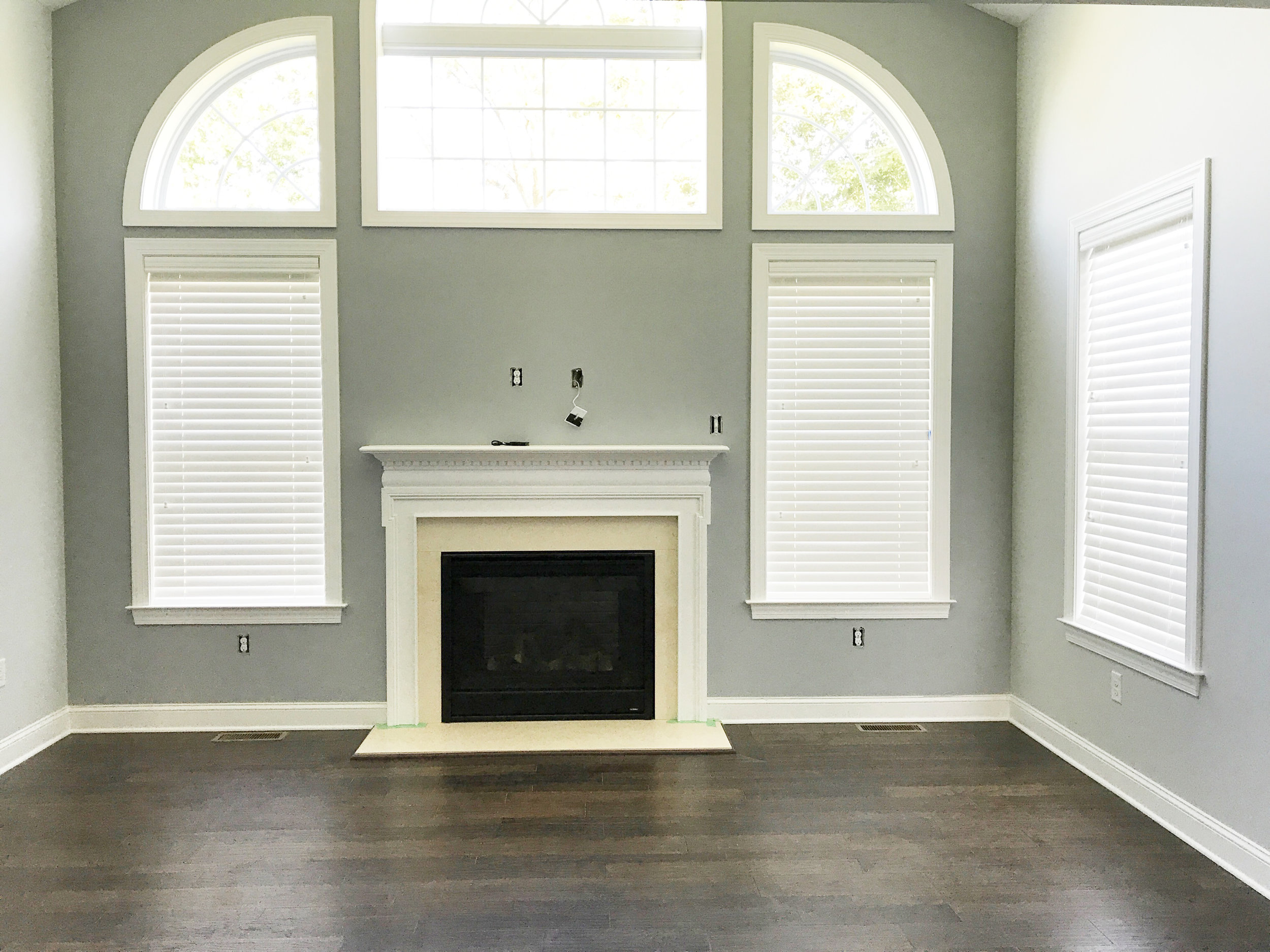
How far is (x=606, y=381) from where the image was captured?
4.02m

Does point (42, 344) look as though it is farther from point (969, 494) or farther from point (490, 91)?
point (969, 494)

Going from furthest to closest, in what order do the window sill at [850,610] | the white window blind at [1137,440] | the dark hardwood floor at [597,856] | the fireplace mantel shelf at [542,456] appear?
the window sill at [850,610], the fireplace mantel shelf at [542,456], the white window blind at [1137,440], the dark hardwood floor at [597,856]

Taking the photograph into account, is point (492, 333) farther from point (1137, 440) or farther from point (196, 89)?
point (1137, 440)

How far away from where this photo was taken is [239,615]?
3979mm

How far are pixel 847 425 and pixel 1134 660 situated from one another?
5.37 ft

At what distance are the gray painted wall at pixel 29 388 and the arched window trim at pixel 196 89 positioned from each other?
408 mm

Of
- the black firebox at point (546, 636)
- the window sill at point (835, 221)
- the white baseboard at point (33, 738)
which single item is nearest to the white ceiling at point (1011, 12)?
the window sill at point (835, 221)

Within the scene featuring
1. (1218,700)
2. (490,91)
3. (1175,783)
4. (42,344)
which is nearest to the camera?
(1218,700)

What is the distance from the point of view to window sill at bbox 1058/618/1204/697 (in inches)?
113

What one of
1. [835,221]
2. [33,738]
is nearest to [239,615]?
[33,738]

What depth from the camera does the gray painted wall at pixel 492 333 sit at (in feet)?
12.7

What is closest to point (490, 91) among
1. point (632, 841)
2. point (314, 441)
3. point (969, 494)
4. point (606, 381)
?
point (606, 381)

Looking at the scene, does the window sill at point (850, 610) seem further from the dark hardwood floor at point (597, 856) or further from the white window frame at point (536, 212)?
the white window frame at point (536, 212)

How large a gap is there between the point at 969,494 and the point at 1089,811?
1584 mm
